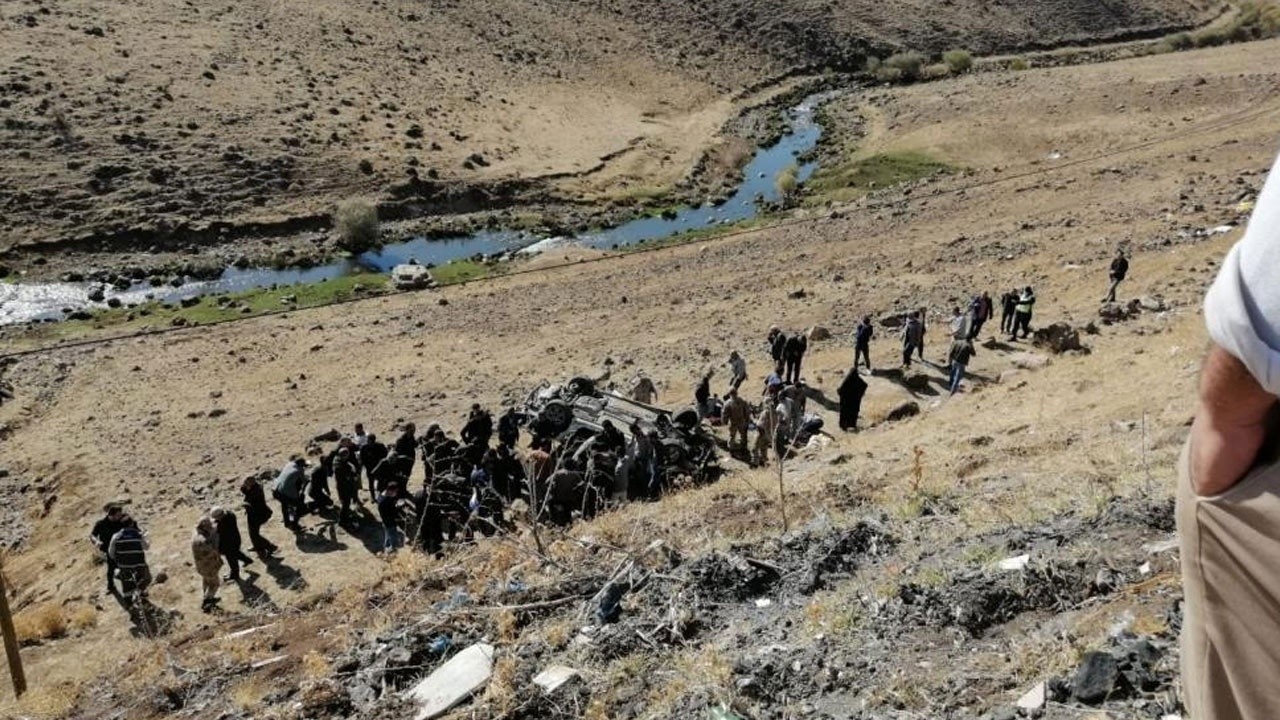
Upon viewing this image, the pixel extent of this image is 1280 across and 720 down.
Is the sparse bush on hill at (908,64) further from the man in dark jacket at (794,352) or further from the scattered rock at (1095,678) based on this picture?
the scattered rock at (1095,678)

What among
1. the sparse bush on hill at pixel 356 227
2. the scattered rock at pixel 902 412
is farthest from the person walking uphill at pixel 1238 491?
the sparse bush on hill at pixel 356 227

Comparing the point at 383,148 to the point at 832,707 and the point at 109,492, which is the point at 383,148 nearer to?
the point at 109,492

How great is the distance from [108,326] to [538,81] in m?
31.2

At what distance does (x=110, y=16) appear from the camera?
51750mm

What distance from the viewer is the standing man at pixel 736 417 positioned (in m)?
17.0

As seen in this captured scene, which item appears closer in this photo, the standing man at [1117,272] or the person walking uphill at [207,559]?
the person walking uphill at [207,559]

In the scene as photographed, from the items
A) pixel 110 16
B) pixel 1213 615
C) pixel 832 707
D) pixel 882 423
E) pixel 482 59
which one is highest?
pixel 110 16

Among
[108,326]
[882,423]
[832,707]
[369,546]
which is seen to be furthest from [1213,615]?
[108,326]

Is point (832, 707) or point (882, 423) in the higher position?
point (832, 707)

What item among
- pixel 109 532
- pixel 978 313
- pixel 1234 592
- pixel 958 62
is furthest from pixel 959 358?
pixel 958 62

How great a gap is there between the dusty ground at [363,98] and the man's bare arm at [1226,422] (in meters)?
41.2

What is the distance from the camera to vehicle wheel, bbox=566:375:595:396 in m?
18.4

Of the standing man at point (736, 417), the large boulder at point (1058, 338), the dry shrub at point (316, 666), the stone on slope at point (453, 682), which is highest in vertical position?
the stone on slope at point (453, 682)

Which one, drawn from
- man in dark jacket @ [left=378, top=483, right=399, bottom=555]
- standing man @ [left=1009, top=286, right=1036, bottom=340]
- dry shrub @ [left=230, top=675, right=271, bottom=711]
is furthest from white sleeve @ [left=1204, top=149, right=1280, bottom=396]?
standing man @ [left=1009, top=286, right=1036, bottom=340]
